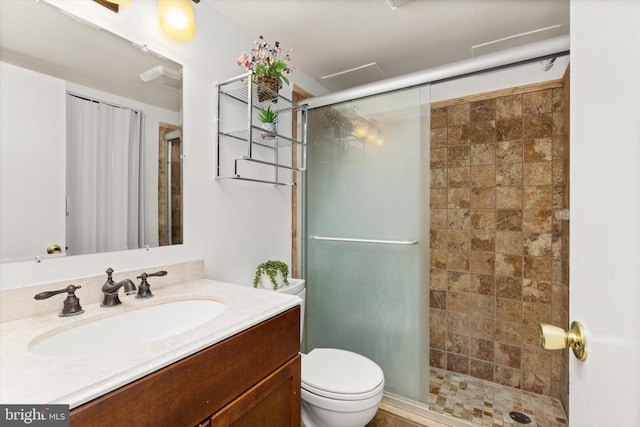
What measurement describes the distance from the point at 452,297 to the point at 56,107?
2536 mm

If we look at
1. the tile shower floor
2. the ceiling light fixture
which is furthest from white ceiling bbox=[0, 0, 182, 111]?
the tile shower floor

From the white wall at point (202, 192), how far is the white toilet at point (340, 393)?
2.21 ft

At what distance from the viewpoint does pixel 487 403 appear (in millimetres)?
1942

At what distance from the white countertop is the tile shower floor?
151 centimetres

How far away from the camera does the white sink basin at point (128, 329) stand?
2.81 feet

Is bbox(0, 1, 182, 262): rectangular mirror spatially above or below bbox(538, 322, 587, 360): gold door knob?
above

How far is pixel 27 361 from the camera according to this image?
0.66 metres

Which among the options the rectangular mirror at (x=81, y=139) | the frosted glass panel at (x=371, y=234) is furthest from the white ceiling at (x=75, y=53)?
the frosted glass panel at (x=371, y=234)

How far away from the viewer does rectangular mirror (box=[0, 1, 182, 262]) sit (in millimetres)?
950

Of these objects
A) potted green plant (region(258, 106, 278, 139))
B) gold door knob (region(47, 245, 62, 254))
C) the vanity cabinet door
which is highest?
potted green plant (region(258, 106, 278, 139))

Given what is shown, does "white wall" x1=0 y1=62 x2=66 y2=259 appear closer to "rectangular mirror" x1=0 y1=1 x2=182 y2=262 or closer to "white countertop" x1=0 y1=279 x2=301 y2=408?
"rectangular mirror" x1=0 y1=1 x2=182 y2=262

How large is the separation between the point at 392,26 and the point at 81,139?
167 cm

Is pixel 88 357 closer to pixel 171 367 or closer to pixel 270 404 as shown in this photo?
pixel 171 367
